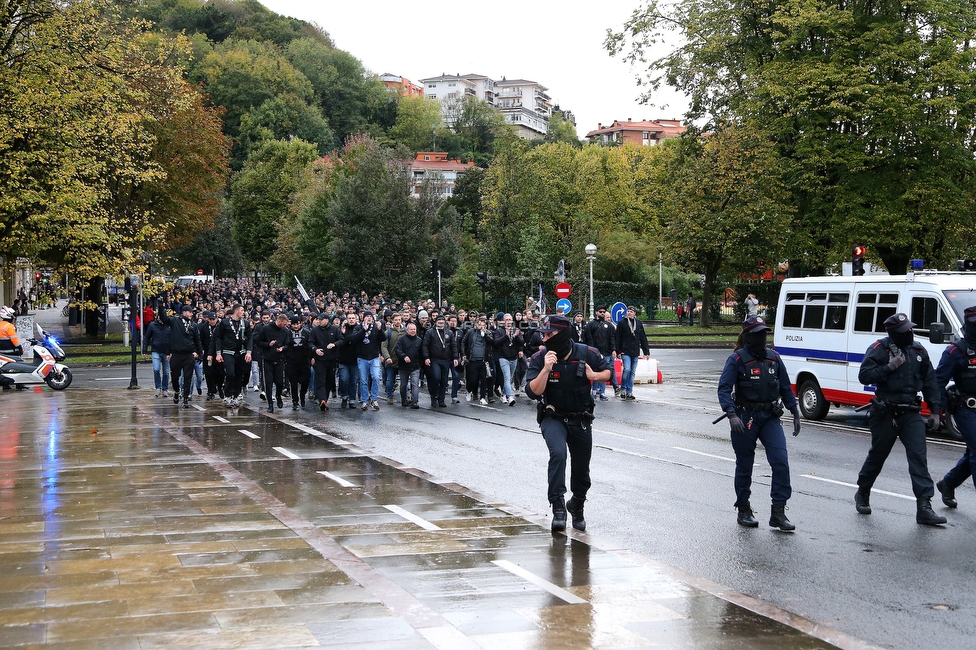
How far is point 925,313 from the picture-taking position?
15.6 meters

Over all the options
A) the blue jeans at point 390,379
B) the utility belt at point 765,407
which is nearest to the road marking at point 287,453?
the utility belt at point 765,407

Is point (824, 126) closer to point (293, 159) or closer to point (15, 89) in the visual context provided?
point (15, 89)

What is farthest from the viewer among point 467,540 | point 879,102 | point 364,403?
point 879,102

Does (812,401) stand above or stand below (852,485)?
above

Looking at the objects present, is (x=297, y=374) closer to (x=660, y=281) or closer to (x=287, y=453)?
(x=287, y=453)

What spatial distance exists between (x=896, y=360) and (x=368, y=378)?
1201 cm

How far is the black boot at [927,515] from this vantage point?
8.98m

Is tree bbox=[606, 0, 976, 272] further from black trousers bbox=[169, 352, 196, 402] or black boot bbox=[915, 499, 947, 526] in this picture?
black boot bbox=[915, 499, 947, 526]

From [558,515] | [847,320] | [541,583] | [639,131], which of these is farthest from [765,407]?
[639,131]

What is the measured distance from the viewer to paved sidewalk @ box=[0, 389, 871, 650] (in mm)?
5734

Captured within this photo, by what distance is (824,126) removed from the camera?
35.3 metres

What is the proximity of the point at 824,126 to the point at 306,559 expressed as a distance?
105 ft

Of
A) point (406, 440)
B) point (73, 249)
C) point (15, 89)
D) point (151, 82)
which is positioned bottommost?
point (406, 440)

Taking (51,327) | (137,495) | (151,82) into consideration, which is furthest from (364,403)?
(51,327)
